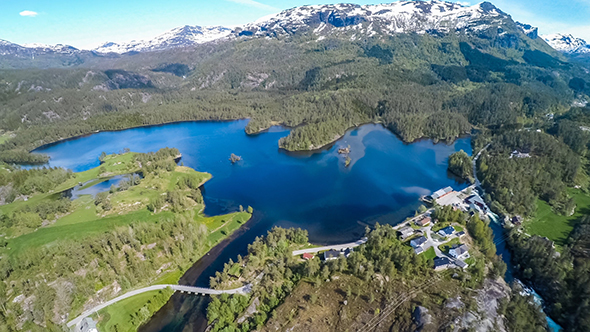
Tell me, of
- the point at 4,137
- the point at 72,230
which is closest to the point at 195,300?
the point at 72,230

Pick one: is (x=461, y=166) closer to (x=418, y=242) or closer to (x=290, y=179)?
(x=418, y=242)

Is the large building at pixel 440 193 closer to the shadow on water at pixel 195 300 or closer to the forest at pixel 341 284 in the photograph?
the forest at pixel 341 284

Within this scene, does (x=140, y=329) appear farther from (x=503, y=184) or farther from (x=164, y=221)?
(x=503, y=184)

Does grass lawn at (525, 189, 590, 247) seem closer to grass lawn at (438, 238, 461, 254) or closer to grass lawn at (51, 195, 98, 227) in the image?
grass lawn at (438, 238, 461, 254)

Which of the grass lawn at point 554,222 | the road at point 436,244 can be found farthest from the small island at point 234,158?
the grass lawn at point 554,222

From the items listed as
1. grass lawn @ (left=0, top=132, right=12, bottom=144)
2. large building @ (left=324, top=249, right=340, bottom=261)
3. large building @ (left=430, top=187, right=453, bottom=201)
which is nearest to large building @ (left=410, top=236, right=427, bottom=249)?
large building @ (left=324, top=249, right=340, bottom=261)

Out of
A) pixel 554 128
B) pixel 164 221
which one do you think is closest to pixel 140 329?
pixel 164 221
